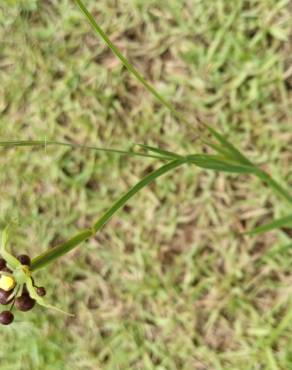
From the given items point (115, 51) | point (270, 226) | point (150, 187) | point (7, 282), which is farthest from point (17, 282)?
point (150, 187)

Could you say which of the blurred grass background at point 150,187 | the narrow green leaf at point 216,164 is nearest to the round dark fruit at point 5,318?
the narrow green leaf at point 216,164

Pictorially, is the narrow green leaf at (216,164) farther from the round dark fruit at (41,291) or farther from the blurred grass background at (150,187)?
the blurred grass background at (150,187)

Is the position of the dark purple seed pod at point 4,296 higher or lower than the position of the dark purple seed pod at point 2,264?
lower

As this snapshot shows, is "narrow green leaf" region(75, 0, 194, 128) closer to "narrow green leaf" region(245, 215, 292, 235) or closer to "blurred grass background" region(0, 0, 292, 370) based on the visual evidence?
"narrow green leaf" region(245, 215, 292, 235)

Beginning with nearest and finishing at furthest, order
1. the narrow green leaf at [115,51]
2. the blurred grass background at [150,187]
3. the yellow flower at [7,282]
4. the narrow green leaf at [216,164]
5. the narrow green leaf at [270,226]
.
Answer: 1. the yellow flower at [7,282]
2. the narrow green leaf at [115,51]
3. the narrow green leaf at [216,164]
4. the narrow green leaf at [270,226]
5. the blurred grass background at [150,187]

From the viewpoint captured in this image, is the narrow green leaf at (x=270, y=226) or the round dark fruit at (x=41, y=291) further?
the narrow green leaf at (x=270, y=226)
